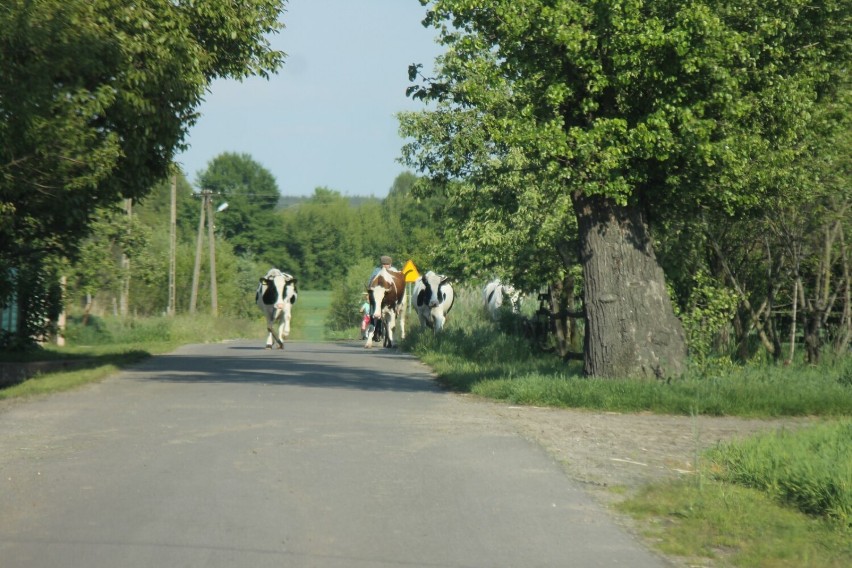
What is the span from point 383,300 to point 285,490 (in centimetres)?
2753

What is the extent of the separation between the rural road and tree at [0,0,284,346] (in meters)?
3.34

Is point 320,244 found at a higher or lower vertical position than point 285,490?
higher

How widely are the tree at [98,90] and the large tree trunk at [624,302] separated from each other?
6.49 m

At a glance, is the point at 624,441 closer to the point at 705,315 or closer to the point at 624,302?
the point at 624,302

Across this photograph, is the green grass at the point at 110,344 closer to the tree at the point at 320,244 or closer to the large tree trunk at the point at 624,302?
the large tree trunk at the point at 624,302

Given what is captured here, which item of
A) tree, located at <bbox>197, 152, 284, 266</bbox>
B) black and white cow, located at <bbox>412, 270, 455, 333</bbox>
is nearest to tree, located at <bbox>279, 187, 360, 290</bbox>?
tree, located at <bbox>197, 152, 284, 266</bbox>

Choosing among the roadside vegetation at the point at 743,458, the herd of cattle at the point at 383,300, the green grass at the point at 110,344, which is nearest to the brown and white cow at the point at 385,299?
the herd of cattle at the point at 383,300

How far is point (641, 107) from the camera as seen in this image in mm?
16125

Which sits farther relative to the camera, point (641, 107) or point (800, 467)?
point (641, 107)

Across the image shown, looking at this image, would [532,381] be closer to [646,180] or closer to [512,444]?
[646,180]

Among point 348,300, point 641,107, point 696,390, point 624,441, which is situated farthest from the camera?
point 348,300

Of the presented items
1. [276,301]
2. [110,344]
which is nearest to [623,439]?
[276,301]

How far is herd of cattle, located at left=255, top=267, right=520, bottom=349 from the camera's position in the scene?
1352 inches

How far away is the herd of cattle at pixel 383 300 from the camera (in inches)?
1352
